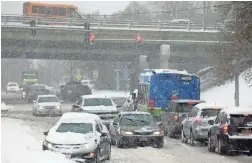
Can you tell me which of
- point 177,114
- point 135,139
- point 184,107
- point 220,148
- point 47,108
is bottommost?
point 220,148

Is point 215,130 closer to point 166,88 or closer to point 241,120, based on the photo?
point 241,120

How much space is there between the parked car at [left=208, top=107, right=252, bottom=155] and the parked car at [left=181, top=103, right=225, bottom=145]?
2676 mm

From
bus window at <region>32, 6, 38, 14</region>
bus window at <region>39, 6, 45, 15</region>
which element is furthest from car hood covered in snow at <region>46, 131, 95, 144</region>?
bus window at <region>32, 6, 38, 14</region>

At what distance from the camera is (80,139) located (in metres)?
16.4

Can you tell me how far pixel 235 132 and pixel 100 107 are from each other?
35.8 feet

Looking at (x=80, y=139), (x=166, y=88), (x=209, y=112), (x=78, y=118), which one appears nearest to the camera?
(x=80, y=139)

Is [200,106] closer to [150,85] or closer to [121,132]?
[121,132]

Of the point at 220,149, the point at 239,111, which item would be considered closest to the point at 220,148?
the point at 220,149

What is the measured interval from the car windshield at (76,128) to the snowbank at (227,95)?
3138cm

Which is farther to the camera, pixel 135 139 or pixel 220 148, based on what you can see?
pixel 135 139

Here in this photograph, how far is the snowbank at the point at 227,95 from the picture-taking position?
167 feet

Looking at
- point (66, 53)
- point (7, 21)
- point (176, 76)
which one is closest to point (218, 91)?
point (66, 53)

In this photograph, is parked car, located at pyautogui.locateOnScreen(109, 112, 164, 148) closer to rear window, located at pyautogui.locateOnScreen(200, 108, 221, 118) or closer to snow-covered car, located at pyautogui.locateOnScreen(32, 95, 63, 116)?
rear window, located at pyautogui.locateOnScreen(200, 108, 221, 118)

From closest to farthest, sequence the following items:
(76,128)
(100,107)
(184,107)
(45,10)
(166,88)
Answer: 1. (76,128)
2. (184,107)
3. (100,107)
4. (166,88)
5. (45,10)
